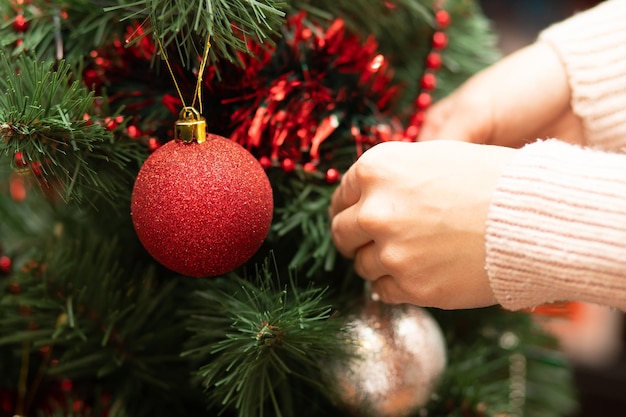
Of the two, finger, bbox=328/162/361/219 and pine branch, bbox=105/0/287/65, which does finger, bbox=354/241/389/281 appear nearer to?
finger, bbox=328/162/361/219

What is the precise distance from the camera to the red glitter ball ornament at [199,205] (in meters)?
0.35

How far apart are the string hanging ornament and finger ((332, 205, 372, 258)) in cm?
6

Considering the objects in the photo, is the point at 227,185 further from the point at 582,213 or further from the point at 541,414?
the point at 541,414

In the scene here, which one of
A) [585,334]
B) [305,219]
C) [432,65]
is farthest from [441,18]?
[585,334]

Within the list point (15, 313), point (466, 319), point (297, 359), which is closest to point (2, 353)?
point (15, 313)

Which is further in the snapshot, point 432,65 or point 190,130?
point 432,65

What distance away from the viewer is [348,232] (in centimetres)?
42

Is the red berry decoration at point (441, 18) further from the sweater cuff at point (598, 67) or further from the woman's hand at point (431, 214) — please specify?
the woman's hand at point (431, 214)

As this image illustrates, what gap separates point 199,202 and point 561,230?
21 centimetres

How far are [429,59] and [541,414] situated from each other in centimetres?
39

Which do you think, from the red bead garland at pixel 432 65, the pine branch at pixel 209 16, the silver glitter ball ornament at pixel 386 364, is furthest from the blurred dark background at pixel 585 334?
the pine branch at pixel 209 16

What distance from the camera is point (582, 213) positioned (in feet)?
1.14

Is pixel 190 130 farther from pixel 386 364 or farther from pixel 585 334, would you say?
pixel 585 334

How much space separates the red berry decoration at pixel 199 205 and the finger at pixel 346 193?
0.22 feet
